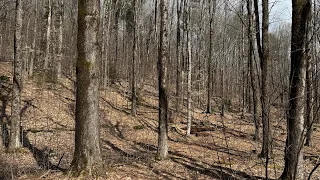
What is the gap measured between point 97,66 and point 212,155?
→ 575 centimetres

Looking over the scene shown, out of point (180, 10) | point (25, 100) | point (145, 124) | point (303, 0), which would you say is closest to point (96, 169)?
point (303, 0)

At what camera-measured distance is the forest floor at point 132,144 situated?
21.8 ft

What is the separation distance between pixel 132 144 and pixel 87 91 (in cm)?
686

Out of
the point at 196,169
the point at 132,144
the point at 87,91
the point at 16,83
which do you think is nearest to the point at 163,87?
the point at 196,169

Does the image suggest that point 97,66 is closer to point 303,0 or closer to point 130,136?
point 303,0

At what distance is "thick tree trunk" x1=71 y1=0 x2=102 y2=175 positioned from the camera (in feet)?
17.5

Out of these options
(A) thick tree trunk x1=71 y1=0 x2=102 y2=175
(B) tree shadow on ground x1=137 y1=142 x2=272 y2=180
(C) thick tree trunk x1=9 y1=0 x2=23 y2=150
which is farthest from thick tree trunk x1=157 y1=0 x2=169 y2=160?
(C) thick tree trunk x1=9 y1=0 x2=23 y2=150

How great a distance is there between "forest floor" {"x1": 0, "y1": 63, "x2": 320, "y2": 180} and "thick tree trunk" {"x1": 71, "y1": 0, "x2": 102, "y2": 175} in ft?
1.58

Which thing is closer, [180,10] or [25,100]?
[25,100]

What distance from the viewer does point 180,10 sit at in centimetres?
1731

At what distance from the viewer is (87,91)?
5.38 m

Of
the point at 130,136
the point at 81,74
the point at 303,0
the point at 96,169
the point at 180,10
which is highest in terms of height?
the point at 180,10

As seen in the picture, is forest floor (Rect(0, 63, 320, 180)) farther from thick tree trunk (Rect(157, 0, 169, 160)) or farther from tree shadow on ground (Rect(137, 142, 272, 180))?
thick tree trunk (Rect(157, 0, 169, 160))

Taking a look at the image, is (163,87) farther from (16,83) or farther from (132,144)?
(16,83)
